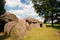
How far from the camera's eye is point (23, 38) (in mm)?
19484

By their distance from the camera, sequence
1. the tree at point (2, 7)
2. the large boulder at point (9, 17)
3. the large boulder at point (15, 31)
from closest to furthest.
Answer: the large boulder at point (15, 31)
the large boulder at point (9, 17)
the tree at point (2, 7)

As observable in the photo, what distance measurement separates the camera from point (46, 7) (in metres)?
45.3

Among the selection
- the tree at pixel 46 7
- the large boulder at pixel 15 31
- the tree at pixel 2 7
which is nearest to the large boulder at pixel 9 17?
the large boulder at pixel 15 31

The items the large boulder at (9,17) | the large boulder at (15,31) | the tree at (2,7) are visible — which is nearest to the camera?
the large boulder at (15,31)

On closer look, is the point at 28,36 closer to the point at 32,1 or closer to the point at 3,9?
the point at 3,9

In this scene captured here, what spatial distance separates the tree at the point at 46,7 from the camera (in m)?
45.3

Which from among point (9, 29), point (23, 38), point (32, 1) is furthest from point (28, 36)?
point (32, 1)

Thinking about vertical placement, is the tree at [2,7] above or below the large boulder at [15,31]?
above

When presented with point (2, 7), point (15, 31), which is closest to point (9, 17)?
point (15, 31)

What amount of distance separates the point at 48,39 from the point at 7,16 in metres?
8.05

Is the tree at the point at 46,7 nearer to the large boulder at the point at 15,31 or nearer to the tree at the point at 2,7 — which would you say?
the tree at the point at 2,7

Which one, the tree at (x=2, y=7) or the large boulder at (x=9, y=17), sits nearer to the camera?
the large boulder at (x=9, y=17)

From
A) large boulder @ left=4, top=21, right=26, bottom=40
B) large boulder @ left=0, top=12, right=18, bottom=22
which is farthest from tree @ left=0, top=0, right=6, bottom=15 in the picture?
large boulder @ left=4, top=21, right=26, bottom=40

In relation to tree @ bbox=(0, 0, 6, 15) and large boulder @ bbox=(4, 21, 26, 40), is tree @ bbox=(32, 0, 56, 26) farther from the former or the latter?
large boulder @ bbox=(4, 21, 26, 40)
